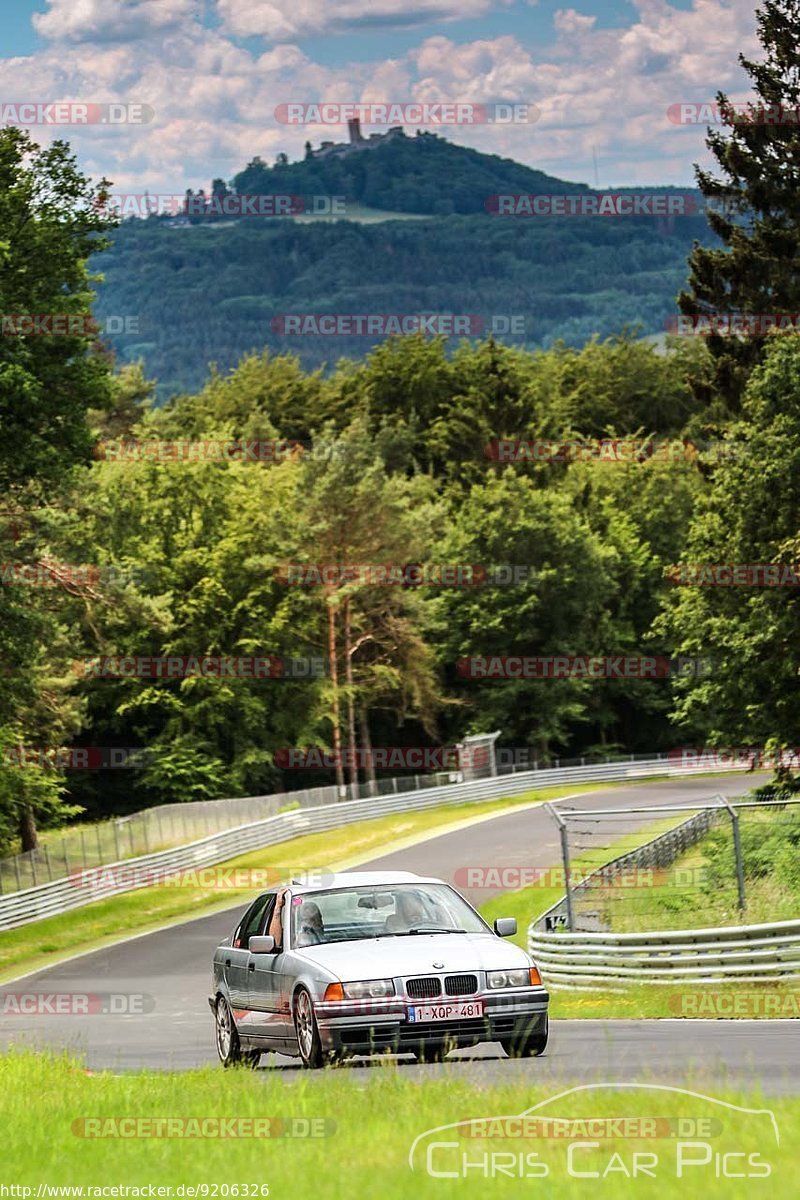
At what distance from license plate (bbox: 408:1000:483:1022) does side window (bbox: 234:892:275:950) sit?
99.0 inches

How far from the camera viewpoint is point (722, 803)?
2097 centimetres

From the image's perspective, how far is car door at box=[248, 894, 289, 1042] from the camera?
44.5 feet

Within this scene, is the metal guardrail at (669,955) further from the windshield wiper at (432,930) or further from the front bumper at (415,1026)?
the front bumper at (415,1026)

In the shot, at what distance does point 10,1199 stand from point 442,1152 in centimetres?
181

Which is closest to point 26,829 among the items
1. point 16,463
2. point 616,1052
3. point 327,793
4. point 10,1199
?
point 327,793

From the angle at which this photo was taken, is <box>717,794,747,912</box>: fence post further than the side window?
Yes

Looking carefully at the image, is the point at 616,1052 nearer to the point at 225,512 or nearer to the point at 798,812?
the point at 798,812

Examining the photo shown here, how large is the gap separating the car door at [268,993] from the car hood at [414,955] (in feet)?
1.12

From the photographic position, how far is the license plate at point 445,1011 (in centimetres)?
1246

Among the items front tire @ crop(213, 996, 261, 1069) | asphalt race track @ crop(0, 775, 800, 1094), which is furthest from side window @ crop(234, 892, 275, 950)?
asphalt race track @ crop(0, 775, 800, 1094)

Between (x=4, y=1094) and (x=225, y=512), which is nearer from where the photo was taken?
(x=4, y=1094)

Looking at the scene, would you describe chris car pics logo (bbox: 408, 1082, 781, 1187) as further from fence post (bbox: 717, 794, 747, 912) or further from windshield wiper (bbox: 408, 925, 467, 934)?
fence post (bbox: 717, 794, 747, 912)

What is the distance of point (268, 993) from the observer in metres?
13.8

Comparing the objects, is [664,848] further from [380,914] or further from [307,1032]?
[307,1032]
